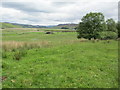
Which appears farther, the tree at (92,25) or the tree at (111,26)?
the tree at (111,26)

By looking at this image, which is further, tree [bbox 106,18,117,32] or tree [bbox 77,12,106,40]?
tree [bbox 106,18,117,32]

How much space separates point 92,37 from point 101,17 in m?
5.41

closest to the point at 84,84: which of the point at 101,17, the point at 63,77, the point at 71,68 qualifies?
the point at 63,77

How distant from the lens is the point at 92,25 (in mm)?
30922

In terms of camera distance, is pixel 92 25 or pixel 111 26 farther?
pixel 111 26

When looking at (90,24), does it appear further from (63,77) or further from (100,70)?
(63,77)

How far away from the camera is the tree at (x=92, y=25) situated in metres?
30.8

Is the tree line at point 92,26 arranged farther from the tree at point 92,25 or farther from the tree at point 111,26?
the tree at point 111,26

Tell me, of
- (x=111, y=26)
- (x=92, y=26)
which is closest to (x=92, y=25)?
(x=92, y=26)

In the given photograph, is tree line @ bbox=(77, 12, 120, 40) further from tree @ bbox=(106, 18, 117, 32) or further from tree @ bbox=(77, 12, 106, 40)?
tree @ bbox=(106, 18, 117, 32)

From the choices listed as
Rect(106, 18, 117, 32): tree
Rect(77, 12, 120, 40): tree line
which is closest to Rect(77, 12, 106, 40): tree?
Rect(77, 12, 120, 40): tree line

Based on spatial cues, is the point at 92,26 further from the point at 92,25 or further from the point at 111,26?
the point at 111,26

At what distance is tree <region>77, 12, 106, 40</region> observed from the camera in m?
30.8

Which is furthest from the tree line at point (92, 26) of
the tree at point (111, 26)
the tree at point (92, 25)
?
the tree at point (111, 26)
